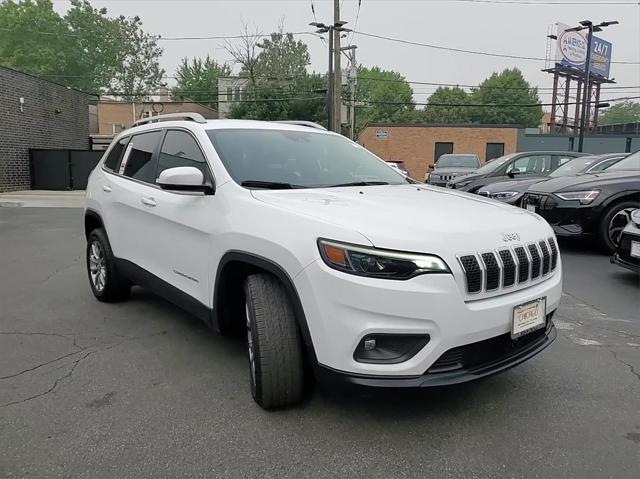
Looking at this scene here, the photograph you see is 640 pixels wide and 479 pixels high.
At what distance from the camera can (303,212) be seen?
2674 mm

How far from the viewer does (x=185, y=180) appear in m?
3.18

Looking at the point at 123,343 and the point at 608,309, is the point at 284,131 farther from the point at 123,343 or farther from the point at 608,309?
the point at 608,309

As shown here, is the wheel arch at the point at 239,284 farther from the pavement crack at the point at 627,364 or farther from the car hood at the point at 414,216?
the pavement crack at the point at 627,364

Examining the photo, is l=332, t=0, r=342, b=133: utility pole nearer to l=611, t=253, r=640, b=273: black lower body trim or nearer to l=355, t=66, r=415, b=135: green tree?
l=611, t=253, r=640, b=273: black lower body trim

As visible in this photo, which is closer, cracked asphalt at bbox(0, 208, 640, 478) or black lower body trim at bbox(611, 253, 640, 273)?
cracked asphalt at bbox(0, 208, 640, 478)

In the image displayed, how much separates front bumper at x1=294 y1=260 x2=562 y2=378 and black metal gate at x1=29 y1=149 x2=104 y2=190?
64.3 ft

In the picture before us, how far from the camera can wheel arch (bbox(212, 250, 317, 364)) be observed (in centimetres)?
256

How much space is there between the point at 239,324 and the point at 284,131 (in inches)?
63.7

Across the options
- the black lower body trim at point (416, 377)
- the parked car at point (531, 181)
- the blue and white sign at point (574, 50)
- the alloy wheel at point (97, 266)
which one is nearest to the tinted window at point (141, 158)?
the alloy wheel at point (97, 266)

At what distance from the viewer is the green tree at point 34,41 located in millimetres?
52844

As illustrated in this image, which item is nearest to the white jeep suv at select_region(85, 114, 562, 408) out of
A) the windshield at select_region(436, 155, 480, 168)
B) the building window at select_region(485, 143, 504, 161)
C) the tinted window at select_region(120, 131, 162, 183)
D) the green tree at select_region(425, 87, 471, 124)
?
the tinted window at select_region(120, 131, 162, 183)

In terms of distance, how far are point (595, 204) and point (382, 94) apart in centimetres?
7372

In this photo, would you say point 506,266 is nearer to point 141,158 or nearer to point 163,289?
point 163,289

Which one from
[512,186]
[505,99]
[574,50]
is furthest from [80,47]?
[512,186]
